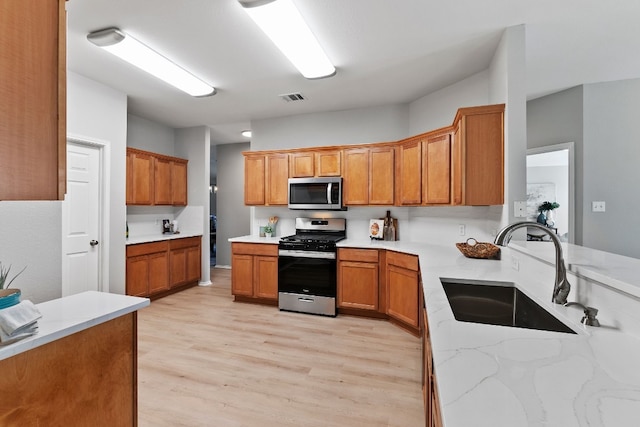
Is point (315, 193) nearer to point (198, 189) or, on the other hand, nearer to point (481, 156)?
point (481, 156)

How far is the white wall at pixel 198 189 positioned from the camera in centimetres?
511

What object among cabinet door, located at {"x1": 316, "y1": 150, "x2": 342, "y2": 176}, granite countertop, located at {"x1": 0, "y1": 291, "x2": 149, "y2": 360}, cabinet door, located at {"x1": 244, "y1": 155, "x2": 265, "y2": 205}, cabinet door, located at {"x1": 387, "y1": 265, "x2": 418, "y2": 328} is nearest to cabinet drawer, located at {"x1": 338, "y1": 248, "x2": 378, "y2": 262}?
cabinet door, located at {"x1": 387, "y1": 265, "x2": 418, "y2": 328}

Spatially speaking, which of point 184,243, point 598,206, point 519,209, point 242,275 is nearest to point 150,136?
point 184,243

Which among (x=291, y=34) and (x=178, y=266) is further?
(x=178, y=266)

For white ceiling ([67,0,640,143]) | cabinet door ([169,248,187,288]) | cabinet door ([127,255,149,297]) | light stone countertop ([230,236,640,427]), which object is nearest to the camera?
light stone countertop ([230,236,640,427])

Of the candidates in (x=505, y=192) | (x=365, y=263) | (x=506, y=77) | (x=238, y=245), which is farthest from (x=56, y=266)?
(x=506, y=77)

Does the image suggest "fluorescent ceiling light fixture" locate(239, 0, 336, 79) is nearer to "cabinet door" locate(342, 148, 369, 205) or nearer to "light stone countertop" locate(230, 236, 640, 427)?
"cabinet door" locate(342, 148, 369, 205)

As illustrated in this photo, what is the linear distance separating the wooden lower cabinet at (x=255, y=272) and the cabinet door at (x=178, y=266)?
3.52ft

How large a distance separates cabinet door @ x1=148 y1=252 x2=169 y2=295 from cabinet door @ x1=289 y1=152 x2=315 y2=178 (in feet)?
7.40

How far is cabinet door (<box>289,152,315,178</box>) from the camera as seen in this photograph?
409 centimetres

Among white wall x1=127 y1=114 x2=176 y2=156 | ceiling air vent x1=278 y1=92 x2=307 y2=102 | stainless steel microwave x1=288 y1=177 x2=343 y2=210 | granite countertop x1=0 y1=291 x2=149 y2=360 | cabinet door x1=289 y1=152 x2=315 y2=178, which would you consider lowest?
granite countertop x1=0 y1=291 x2=149 y2=360

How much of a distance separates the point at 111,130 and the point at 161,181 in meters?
1.18

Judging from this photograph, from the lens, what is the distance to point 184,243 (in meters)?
4.71

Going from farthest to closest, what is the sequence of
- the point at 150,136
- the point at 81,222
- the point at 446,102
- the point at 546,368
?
the point at 150,136 < the point at 446,102 < the point at 81,222 < the point at 546,368
